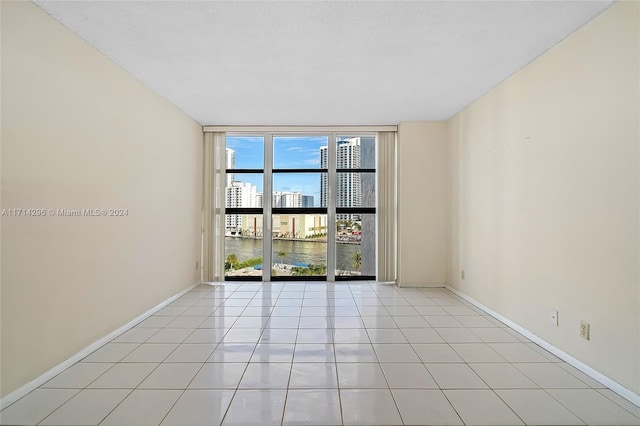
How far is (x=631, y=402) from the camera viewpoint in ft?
6.61

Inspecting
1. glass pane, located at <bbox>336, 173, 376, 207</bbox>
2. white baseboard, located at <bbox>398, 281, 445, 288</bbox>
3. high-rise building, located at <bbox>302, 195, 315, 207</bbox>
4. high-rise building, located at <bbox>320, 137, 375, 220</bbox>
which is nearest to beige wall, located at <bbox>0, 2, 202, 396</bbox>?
high-rise building, located at <bbox>302, 195, 315, 207</bbox>

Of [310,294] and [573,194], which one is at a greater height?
[573,194]

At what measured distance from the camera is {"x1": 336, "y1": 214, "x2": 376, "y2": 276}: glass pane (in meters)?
5.46

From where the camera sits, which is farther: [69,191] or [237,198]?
[237,198]

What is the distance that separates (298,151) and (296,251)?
1774mm

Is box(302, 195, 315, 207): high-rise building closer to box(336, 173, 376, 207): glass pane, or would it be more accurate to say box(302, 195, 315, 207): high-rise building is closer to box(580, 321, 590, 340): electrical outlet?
box(336, 173, 376, 207): glass pane

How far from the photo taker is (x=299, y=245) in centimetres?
556

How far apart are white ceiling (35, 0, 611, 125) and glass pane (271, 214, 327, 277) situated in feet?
7.02

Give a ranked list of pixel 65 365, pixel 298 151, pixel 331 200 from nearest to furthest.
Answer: pixel 65 365
pixel 331 200
pixel 298 151

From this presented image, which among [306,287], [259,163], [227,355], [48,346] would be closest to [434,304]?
[306,287]

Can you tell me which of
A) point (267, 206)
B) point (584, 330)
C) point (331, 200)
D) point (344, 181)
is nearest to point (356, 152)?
point (344, 181)

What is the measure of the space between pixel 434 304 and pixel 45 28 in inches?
187

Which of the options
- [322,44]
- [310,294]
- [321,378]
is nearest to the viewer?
[321,378]

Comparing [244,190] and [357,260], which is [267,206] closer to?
[244,190]
